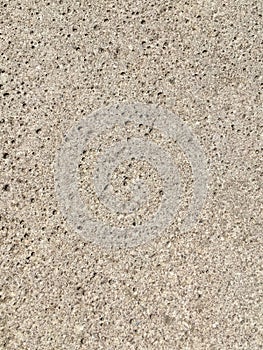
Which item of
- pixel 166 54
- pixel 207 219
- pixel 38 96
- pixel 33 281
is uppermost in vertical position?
pixel 166 54

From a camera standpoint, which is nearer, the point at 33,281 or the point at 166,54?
the point at 33,281

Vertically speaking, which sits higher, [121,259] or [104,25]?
[104,25]

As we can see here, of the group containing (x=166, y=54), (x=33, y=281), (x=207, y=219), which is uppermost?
(x=166, y=54)

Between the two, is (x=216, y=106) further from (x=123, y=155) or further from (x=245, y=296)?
(x=245, y=296)

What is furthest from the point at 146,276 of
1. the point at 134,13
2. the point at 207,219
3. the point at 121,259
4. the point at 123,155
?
the point at 134,13

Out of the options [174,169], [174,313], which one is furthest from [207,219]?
[174,313]

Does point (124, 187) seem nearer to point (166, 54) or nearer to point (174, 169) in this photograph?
point (174, 169)
